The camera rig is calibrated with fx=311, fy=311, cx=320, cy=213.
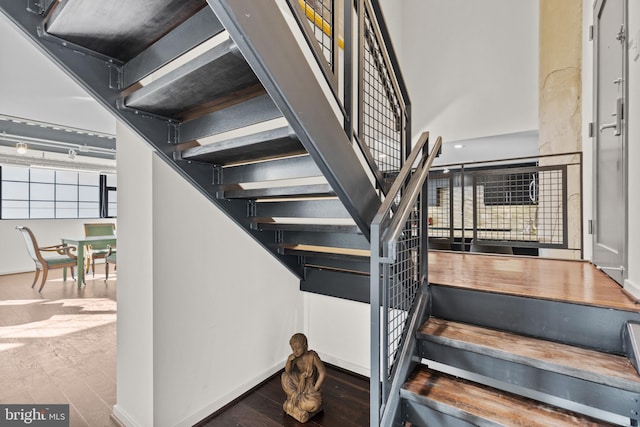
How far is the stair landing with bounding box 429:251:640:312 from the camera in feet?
5.34

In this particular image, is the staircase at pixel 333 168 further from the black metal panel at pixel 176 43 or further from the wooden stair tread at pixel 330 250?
the wooden stair tread at pixel 330 250

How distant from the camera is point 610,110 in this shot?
6.98 feet

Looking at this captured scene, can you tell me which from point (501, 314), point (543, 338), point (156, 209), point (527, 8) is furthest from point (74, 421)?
point (527, 8)

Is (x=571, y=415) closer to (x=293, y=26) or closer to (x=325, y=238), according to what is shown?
(x=325, y=238)

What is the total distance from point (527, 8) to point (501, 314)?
15.9 ft

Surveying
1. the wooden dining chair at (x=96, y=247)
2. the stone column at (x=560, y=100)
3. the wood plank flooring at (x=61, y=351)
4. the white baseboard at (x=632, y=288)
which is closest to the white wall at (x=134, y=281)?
the wood plank flooring at (x=61, y=351)

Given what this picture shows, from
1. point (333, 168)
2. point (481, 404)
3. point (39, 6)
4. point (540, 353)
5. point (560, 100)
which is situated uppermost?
point (560, 100)

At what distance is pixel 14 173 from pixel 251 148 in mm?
8657

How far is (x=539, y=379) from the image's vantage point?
1.45m

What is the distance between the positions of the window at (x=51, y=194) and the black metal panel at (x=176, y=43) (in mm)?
7547

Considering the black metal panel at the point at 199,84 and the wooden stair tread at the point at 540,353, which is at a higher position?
the black metal panel at the point at 199,84

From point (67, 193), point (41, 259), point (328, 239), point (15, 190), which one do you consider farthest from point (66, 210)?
point (328, 239)

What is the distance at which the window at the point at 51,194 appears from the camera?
7082 mm
